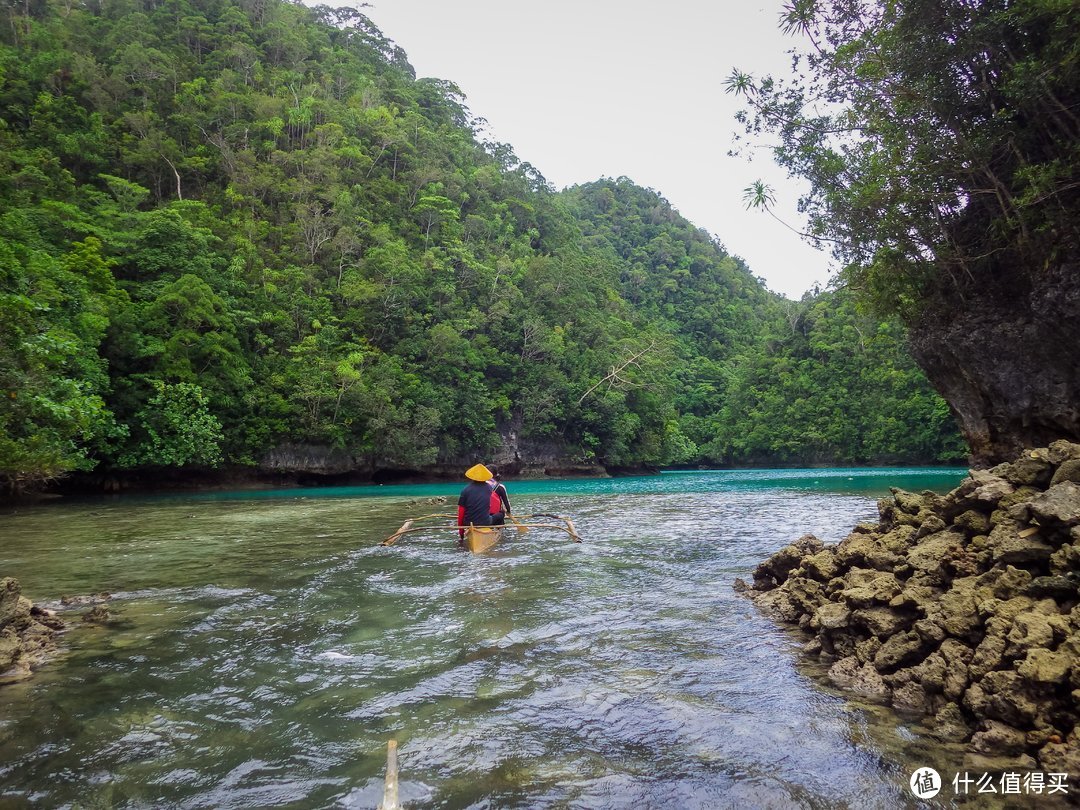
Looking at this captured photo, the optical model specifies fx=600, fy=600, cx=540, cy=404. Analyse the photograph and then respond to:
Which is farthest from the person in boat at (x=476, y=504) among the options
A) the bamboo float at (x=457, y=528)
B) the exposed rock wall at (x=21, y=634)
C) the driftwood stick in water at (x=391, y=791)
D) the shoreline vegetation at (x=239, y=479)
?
the shoreline vegetation at (x=239, y=479)

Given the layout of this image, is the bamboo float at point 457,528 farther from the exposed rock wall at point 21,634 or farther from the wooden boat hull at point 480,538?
the exposed rock wall at point 21,634

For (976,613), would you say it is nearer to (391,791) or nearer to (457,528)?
(391,791)

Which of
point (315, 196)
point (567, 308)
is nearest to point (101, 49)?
point (315, 196)

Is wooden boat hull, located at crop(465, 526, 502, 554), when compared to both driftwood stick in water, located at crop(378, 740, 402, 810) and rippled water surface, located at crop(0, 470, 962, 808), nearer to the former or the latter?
rippled water surface, located at crop(0, 470, 962, 808)

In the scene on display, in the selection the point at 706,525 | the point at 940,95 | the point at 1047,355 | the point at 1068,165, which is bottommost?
the point at 706,525

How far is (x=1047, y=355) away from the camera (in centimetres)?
1182

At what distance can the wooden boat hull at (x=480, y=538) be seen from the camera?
10.4 m

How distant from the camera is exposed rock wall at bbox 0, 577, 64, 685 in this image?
4703mm

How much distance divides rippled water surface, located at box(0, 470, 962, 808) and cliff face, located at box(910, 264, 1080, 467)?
795 cm

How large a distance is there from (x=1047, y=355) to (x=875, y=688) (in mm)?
10965

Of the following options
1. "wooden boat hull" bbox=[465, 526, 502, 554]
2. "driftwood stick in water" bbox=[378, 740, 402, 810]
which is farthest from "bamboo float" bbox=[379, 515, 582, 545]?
"driftwood stick in water" bbox=[378, 740, 402, 810]

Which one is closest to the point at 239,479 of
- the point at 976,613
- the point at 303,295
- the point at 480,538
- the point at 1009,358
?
the point at 303,295

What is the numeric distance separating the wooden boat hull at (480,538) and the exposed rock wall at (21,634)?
576 cm

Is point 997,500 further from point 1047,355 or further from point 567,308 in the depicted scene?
point 567,308
